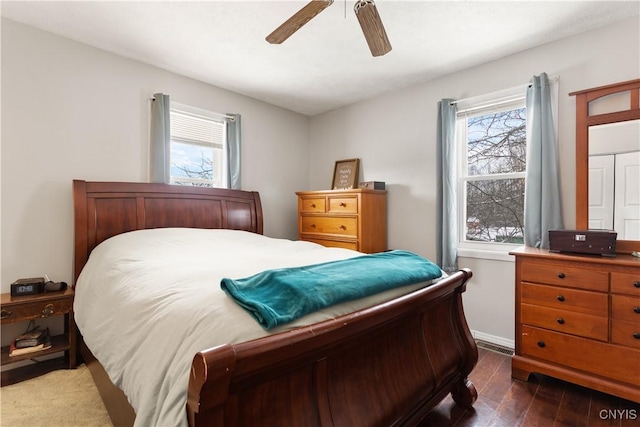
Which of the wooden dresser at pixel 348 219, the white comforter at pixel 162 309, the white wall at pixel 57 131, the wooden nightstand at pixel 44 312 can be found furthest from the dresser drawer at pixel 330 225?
the wooden nightstand at pixel 44 312

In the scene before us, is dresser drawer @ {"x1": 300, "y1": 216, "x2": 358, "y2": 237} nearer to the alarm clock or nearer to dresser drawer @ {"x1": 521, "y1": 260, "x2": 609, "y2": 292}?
dresser drawer @ {"x1": 521, "y1": 260, "x2": 609, "y2": 292}

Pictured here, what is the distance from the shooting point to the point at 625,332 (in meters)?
1.87

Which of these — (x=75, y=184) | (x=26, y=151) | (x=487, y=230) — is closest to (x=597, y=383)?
(x=487, y=230)

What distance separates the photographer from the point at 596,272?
196 centimetres

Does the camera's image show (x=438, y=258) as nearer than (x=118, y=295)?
No

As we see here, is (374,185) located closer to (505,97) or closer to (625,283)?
(505,97)

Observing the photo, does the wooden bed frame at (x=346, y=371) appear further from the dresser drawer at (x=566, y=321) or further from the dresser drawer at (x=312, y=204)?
the dresser drawer at (x=312, y=204)

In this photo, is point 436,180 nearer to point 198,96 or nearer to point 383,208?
point 383,208

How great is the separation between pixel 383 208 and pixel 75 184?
2932mm

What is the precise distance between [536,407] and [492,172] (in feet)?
6.47

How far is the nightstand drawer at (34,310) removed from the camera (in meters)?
2.06

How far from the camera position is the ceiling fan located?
1.47 metres

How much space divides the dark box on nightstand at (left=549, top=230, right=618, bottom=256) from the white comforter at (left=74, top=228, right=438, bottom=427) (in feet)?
4.54

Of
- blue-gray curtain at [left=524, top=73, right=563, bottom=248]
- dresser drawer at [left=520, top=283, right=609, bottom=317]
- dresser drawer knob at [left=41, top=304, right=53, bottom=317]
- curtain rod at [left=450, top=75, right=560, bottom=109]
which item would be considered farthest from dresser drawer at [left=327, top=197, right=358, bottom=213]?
dresser drawer knob at [left=41, top=304, right=53, bottom=317]
